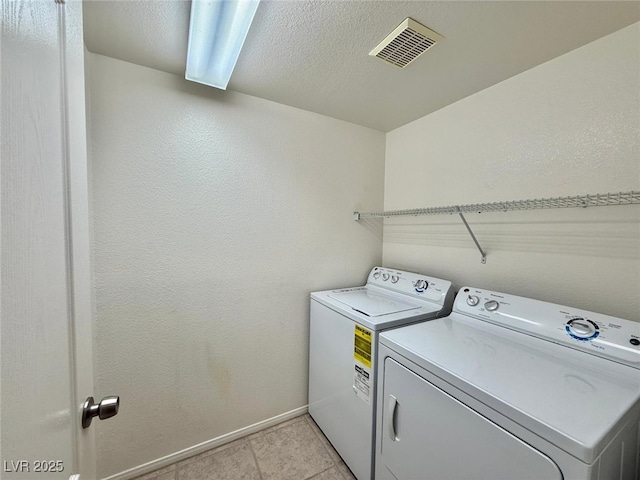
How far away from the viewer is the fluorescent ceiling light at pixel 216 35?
103cm

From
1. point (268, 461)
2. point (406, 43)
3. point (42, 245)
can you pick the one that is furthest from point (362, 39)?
point (268, 461)

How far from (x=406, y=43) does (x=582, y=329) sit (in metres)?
1.58

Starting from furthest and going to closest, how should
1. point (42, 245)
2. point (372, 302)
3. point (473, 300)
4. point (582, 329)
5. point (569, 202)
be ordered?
point (372, 302), point (473, 300), point (569, 202), point (582, 329), point (42, 245)

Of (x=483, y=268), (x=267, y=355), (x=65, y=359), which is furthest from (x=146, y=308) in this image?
(x=483, y=268)

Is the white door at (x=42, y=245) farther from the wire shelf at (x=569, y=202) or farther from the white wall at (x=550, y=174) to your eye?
the white wall at (x=550, y=174)

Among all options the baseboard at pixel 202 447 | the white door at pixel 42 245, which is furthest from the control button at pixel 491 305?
the white door at pixel 42 245

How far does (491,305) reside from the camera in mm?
1396

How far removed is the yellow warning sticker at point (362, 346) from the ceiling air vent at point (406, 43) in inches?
59.6

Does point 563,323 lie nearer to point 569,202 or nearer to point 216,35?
point 569,202

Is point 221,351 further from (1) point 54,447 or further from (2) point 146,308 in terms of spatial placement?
(1) point 54,447

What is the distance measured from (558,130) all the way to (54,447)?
2.20 metres

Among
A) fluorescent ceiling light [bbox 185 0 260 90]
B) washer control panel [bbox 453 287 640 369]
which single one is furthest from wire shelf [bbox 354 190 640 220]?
fluorescent ceiling light [bbox 185 0 260 90]

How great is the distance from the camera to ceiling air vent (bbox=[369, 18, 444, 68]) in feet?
3.85

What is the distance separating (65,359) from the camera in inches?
20.6
